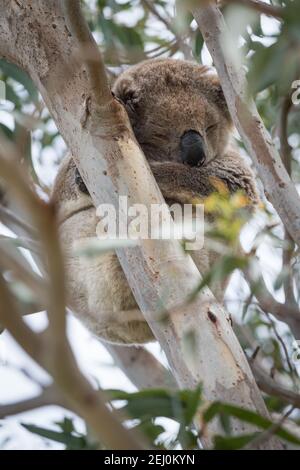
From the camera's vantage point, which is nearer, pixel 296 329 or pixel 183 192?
pixel 296 329

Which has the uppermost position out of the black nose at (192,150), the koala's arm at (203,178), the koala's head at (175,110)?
the koala's head at (175,110)

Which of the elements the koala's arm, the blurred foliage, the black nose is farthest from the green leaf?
the black nose

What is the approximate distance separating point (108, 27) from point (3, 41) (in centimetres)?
154

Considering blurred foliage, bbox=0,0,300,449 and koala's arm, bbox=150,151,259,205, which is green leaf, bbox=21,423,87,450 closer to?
blurred foliage, bbox=0,0,300,449

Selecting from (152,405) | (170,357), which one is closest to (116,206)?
(170,357)

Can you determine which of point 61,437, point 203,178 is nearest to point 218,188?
point 203,178

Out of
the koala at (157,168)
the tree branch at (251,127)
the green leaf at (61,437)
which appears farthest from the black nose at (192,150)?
the green leaf at (61,437)

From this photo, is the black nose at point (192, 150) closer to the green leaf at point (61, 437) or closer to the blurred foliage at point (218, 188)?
the blurred foliage at point (218, 188)

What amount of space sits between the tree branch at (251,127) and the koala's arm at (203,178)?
2.07 ft

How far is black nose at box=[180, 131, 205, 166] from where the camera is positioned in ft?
10.8

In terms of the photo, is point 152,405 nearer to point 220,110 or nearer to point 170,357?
point 170,357

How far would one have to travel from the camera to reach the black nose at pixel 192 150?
130 inches

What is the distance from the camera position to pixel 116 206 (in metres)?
2.18

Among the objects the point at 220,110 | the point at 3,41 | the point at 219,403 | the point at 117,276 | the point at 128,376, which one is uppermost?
the point at 3,41
